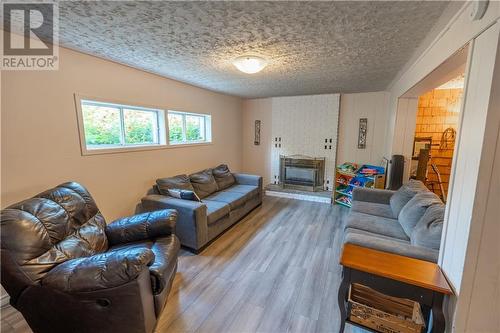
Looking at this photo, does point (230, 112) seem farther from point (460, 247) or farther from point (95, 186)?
point (460, 247)

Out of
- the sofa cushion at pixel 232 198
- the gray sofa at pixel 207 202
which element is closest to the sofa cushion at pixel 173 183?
the gray sofa at pixel 207 202


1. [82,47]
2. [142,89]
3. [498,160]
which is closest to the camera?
[498,160]

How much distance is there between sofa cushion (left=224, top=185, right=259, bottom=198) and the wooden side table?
243 centimetres

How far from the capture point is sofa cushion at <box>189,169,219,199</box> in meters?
3.61

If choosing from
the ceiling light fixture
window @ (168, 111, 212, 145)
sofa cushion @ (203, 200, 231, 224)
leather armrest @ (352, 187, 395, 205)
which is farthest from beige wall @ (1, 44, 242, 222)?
leather armrest @ (352, 187, 395, 205)

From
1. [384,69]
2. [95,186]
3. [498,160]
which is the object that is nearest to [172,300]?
Answer: [95,186]

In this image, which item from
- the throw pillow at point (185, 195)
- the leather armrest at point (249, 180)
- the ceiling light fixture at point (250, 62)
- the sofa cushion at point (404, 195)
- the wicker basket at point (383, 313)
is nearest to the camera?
the wicker basket at point (383, 313)

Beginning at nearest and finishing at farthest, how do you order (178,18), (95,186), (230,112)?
(178,18) → (95,186) → (230,112)

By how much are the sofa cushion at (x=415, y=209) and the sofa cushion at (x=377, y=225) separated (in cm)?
7

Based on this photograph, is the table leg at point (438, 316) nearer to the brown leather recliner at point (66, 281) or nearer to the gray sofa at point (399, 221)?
the gray sofa at point (399, 221)

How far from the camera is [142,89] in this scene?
294 centimetres

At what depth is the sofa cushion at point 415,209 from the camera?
80.5 inches

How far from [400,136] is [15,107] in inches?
181

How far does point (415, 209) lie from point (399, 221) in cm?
35
